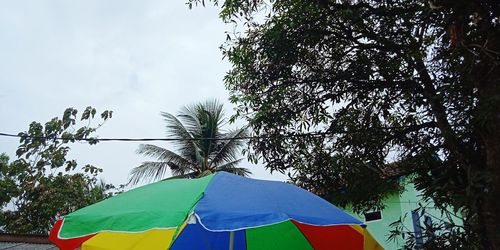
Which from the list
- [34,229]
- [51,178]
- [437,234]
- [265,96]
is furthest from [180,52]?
[34,229]

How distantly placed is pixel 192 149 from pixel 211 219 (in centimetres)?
1101

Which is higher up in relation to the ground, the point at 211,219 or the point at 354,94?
the point at 354,94

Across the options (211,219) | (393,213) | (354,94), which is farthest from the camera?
(393,213)

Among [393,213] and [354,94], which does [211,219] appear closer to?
[354,94]

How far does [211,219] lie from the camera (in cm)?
288

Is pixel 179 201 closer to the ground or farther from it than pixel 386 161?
closer to the ground

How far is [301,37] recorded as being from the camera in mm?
4980

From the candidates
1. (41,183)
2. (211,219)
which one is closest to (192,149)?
(41,183)

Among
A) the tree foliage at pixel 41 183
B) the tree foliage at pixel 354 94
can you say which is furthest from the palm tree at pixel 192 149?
the tree foliage at pixel 354 94

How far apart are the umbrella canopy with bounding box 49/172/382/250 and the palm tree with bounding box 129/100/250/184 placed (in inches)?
358

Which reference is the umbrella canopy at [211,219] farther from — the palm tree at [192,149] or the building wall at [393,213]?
the palm tree at [192,149]

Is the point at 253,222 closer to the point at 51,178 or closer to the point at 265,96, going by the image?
the point at 265,96

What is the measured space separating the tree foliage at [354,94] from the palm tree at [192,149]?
311 inches

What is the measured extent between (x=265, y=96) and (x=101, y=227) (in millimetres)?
2892
